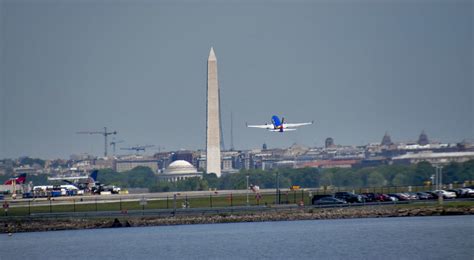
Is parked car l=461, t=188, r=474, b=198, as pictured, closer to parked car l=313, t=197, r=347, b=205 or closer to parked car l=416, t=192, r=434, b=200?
parked car l=416, t=192, r=434, b=200

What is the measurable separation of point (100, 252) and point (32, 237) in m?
14.8

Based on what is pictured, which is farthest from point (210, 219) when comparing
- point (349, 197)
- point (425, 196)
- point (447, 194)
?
point (447, 194)

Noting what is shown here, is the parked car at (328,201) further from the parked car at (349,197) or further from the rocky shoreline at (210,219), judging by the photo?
the rocky shoreline at (210,219)

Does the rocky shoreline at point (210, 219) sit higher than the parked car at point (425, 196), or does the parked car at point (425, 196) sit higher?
the parked car at point (425, 196)

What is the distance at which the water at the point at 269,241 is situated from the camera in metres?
67.1

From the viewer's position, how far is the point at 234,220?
93.4 metres

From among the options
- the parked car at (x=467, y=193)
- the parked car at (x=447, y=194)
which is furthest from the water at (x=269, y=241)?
the parked car at (x=467, y=193)

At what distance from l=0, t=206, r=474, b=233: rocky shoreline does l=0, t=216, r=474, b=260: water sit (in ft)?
6.86

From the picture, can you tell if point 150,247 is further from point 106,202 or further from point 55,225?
point 106,202

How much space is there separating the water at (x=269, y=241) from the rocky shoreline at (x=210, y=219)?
209cm

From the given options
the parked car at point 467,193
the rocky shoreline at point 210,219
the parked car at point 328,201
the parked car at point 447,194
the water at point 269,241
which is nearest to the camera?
the water at point 269,241

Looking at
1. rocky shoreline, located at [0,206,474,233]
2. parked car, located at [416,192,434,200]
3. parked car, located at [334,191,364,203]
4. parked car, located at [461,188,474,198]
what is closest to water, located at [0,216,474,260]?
rocky shoreline, located at [0,206,474,233]

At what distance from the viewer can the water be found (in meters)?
67.1

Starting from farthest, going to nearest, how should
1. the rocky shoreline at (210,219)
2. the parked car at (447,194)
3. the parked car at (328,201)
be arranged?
the parked car at (447,194) < the parked car at (328,201) < the rocky shoreline at (210,219)
